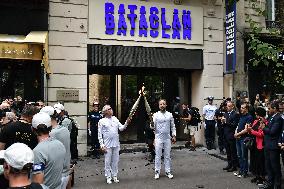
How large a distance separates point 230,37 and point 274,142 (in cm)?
794

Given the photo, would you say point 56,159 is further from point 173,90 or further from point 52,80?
point 173,90

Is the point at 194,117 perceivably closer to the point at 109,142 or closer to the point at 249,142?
the point at 249,142

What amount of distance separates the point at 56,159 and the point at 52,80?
352 inches

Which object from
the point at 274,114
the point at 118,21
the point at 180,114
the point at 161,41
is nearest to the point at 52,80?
the point at 118,21

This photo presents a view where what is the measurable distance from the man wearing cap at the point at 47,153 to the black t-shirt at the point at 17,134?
625 mm

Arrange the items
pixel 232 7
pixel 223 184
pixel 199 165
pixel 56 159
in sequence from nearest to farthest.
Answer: pixel 56 159, pixel 223 184, pixel 199 165, pixel 232 7

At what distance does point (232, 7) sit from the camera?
50.3ft

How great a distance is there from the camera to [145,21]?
14.8 m

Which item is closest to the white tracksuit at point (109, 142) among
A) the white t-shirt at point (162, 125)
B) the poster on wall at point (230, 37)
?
the white t-shirt at point (162, 125)

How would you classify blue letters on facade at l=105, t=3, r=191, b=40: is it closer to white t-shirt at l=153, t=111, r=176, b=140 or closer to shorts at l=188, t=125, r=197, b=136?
shorts at l=188, t=125, r=197, b=136

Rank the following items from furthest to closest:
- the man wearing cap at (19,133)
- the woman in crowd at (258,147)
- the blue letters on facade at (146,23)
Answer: the blue letters on facade at (146,23) → the woman in crowd at (258,147) → the man wearing cap at (19,133)

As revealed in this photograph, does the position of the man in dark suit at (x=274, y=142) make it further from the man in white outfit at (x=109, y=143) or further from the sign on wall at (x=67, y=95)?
the sign on wall at (x=67, y=95)

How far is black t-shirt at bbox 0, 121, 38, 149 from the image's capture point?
5129 millimetres

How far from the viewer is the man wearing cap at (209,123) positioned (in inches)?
581
